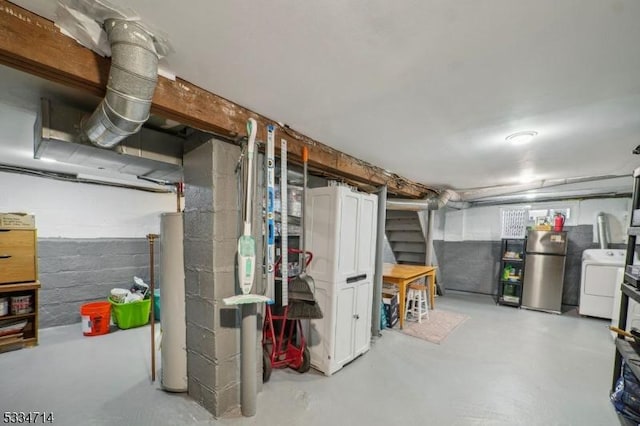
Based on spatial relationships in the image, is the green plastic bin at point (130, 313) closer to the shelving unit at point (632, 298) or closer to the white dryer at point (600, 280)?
the shelving unit at point (632, 298)

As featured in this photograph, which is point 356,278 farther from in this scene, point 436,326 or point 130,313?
point 130,313

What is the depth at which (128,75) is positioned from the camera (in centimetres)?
107

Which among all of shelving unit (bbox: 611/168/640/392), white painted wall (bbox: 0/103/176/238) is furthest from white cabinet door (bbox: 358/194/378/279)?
white painted wall (bbox: 0/103/176/238)

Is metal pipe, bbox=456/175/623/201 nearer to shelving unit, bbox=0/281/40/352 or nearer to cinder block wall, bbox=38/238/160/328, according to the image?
cinder block wall, bbox=38/238/160/328

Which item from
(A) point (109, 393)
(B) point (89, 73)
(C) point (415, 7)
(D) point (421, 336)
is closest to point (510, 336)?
(D) point (421, 336)

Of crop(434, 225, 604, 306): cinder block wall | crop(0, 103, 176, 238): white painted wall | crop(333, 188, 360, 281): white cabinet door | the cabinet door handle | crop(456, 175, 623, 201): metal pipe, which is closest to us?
Result: crop(333, 188, 360, 281): white cabinet door

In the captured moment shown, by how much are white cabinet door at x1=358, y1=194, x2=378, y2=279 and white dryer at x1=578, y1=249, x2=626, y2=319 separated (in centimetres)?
428

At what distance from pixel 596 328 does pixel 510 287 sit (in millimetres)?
1347

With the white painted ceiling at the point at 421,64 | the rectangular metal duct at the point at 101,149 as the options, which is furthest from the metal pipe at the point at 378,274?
the rectangular metal duct at the point at 101,149

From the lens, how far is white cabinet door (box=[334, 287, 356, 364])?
253 centimetres

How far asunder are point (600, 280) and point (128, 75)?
21.8 ft

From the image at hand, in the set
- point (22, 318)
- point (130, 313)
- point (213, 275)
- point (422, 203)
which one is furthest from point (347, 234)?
point (22, 318)

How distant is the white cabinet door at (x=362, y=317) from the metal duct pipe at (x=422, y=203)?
1971 millimetres

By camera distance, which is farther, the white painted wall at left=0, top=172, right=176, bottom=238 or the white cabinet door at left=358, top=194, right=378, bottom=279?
the white painted wall at left=0, top=172, right=176, bottom=238
